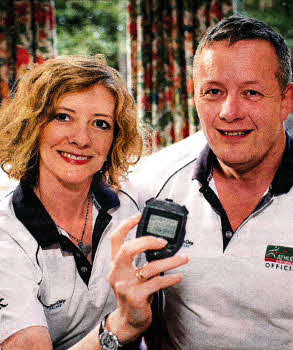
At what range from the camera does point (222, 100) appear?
60.3 inches

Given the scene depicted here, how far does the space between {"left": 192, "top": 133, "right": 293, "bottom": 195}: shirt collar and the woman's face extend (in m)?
0.40

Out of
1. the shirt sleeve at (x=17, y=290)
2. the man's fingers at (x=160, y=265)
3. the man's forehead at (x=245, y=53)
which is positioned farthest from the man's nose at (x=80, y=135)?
the man's fingers at (x=160, y=265)

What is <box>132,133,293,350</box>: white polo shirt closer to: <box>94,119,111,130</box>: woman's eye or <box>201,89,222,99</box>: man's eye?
<box>201,89,222,99</box>: man's eye

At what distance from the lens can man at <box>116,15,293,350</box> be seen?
4.89 feet

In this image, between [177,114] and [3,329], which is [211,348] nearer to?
[3,329]

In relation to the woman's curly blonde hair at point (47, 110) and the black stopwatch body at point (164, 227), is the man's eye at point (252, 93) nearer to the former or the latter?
the woman's curly blonde hair at point (47, 110)

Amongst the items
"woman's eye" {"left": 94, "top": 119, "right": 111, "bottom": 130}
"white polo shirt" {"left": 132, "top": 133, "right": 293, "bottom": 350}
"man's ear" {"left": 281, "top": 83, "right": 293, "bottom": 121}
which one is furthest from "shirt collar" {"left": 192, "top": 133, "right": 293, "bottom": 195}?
"woman's eye" {"left": 94, "top": 119, "right": 111, "bottom": 130}

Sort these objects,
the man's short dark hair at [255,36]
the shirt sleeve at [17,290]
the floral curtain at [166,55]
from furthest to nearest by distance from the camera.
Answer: the floral curtain at [166,55] < the man's short dark hair at [255,36] < the shirt sleeve at [17,290]

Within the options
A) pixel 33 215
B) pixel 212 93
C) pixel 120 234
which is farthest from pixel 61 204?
pixel 212 93

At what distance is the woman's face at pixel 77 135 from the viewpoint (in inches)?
59.9

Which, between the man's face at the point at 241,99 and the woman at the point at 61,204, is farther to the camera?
the man's face at the point at 241,99

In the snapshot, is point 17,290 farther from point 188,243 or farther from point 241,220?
point 241,220

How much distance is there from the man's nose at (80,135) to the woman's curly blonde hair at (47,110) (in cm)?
11

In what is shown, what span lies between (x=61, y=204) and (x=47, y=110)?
36 cm
